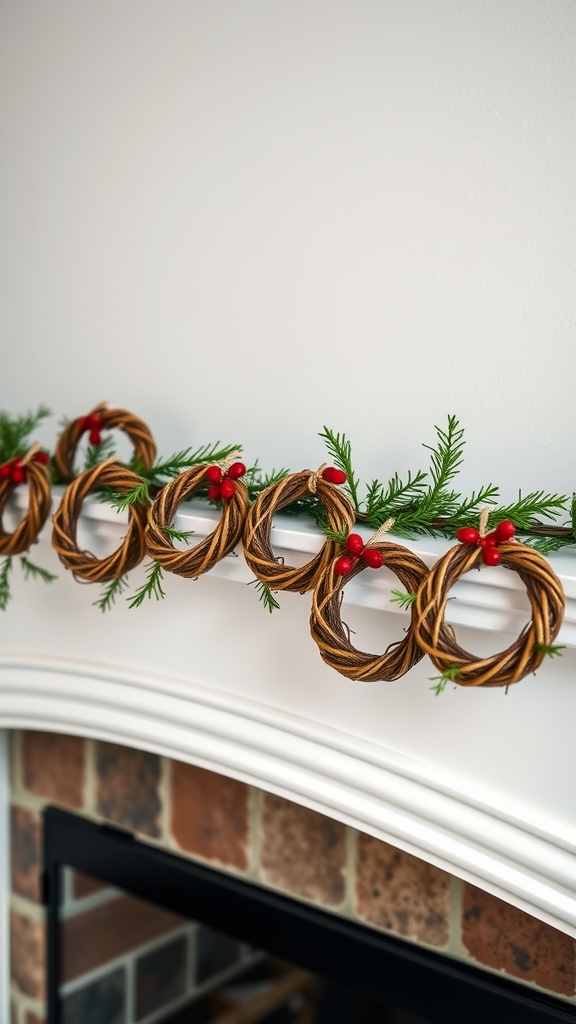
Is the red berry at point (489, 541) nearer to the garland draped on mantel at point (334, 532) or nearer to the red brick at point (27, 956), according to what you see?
the garland draped on mantel at point (334, 532)

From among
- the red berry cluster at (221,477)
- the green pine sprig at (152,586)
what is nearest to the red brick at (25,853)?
the green pine sprig at (152,586)

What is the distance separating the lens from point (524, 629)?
2.26ft

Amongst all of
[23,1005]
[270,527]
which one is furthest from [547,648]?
[23,1005]

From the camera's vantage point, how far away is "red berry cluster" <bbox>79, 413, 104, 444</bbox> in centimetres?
100

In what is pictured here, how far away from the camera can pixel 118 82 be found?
3.49 ft

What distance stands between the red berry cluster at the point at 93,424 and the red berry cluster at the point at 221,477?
0.75 feet

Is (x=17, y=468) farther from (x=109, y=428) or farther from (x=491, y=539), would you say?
(x=491, y=539)

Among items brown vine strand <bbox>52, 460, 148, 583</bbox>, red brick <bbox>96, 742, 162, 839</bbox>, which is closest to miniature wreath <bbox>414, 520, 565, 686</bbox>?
brown vine strand <bbox>52, 460, 148, 583</bbox>

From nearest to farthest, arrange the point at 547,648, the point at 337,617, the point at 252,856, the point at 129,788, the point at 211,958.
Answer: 1. the point at 547,648
2. the point at 337,617
3. the point at 252,856
4. the point at 129,788
5. the point at 211,958

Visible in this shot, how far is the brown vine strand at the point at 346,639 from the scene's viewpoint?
2.35ft

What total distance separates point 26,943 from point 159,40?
128cm

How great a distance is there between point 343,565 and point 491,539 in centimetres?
12

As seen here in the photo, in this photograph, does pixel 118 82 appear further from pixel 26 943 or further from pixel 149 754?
pixel 26 943

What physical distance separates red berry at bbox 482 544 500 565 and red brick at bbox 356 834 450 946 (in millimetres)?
415
